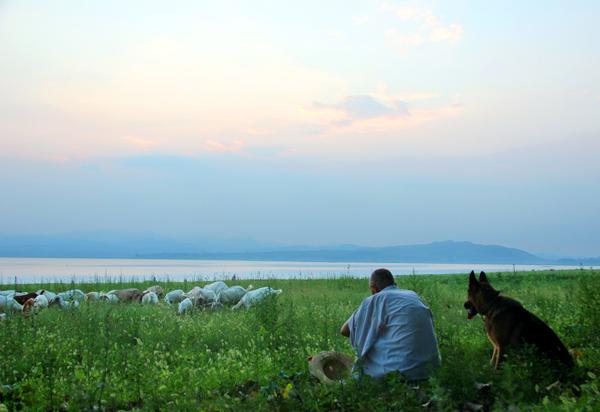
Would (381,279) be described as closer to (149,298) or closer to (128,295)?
(149,298)

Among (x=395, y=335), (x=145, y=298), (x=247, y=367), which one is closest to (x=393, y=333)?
(x=395, y=335)

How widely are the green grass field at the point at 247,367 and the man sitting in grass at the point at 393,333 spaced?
13.7 inches

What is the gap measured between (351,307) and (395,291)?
9.00m

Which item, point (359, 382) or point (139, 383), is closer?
point (359, 382)

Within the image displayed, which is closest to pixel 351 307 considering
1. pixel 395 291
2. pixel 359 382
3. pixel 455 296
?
pixel 455 296

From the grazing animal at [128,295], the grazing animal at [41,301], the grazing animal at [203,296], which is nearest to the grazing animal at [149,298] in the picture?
the grazing animal at [128,295]

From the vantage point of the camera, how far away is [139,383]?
8125 mm

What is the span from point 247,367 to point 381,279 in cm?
288

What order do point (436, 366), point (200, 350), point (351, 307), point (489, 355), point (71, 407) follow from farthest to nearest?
point (351, 307)
point (200, 350)
point (489, 355)
point (436, 366)
point (71, 407)

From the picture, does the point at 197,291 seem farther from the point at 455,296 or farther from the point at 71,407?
the point at 71,407

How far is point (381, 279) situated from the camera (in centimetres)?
832

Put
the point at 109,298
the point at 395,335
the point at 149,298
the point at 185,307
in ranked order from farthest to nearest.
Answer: the point at 149,298
the point at 109,298
the point at 185,307
the point at 395,335

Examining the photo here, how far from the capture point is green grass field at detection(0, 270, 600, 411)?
6.82 meters

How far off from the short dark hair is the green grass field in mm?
1365
